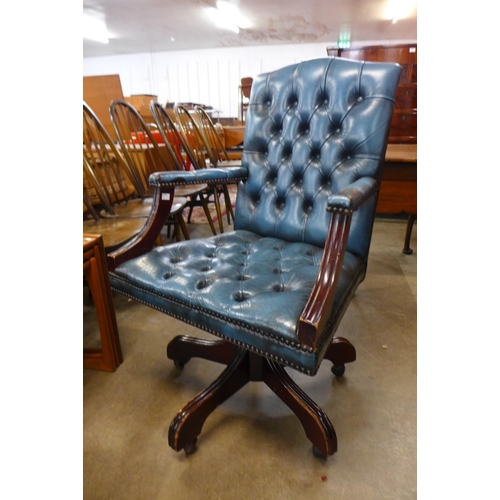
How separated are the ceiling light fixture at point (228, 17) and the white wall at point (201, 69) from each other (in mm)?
1324

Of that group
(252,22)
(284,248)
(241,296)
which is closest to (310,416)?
(241,296)

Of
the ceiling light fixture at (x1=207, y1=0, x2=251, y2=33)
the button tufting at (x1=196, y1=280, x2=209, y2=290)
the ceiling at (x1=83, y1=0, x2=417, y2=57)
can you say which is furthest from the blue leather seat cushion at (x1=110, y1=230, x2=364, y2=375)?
the ceiling light fixture at (x1=207, y1=0, x2=251, y2=33)

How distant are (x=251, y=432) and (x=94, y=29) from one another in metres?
8.39

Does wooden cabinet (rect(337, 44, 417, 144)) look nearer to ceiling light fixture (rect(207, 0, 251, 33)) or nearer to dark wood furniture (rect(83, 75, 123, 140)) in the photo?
dark wood furniture (rect(83, 75, 123, 140))

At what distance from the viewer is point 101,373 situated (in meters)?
1.15

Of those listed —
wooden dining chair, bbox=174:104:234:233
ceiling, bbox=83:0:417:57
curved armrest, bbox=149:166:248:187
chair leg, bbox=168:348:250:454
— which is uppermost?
ceiling, bbox=83:0:417:57

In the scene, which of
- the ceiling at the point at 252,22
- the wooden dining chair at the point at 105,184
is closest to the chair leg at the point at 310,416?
the wooden dining chair at the point at 105,184

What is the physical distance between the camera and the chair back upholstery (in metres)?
0.94

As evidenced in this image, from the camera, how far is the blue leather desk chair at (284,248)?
0.64 meters

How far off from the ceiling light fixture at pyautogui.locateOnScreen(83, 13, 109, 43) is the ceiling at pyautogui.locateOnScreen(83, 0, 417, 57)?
17cm
